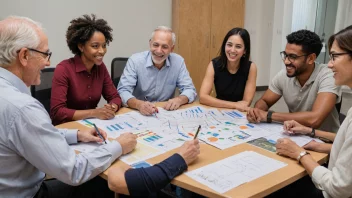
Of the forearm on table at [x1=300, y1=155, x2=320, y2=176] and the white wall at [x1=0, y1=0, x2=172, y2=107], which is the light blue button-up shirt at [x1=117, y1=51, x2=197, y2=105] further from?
the forearm on table at [x1=300, y1=155, x2=320, y2=176]

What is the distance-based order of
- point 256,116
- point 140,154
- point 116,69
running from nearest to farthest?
point 140,154 → point 256,116 → point 116,69

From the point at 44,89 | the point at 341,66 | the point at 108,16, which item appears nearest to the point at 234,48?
the point at 341,66

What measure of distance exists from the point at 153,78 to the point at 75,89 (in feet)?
2.35

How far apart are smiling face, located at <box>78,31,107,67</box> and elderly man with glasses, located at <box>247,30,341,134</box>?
1130mm

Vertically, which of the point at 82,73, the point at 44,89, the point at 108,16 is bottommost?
the point at 44,89

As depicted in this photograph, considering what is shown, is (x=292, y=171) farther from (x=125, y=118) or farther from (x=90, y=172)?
(x=125, y=118)

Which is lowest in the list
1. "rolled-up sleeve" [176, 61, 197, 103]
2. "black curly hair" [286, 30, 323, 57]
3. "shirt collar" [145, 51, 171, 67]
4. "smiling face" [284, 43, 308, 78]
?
"rolled-up sleeve" [176, 61, 197, 103]

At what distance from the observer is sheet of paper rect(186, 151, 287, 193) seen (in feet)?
3.93

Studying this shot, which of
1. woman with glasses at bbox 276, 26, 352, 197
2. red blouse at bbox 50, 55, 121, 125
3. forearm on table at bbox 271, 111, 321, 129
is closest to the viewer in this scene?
woman with glasses at bbox 276, 26, 352, 197

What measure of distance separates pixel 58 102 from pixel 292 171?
4.87 feet

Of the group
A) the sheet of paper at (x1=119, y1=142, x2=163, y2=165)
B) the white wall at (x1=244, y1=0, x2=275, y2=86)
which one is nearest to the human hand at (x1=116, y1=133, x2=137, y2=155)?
the sheet of paper at (x1=119, y1=142, x2=163, y2=165)

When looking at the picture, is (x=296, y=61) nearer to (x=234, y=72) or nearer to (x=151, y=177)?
(x=234, y=72)

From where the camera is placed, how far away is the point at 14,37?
3.86 ft

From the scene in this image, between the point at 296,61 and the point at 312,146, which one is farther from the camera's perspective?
the point at 296,61
